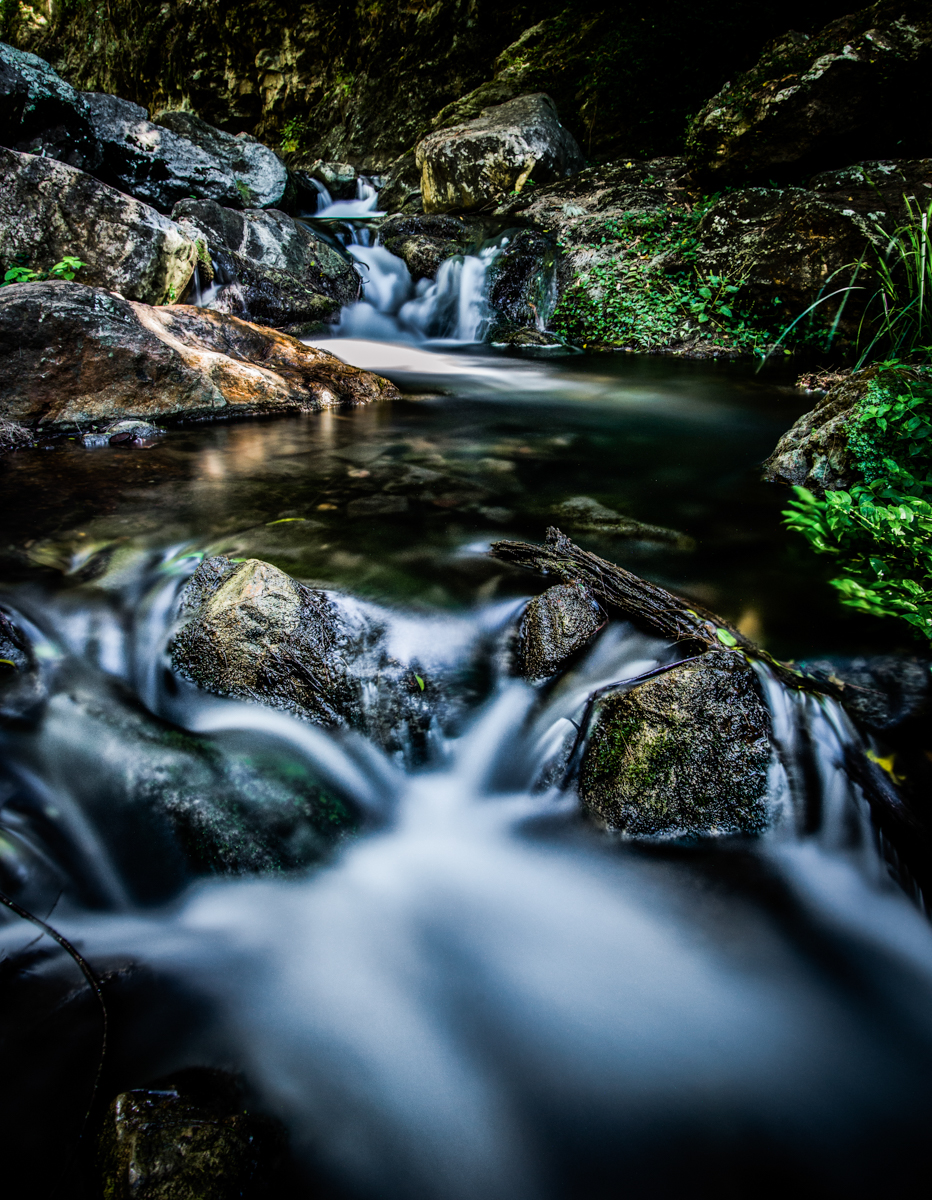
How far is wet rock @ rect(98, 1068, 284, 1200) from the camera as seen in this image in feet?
3.62

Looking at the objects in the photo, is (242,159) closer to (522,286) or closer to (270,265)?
(270,265)

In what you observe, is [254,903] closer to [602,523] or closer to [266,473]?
[602,523]

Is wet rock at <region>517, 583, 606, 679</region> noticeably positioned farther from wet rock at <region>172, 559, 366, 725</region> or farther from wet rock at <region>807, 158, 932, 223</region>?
wet rock at <region>807, 158, 932, 223</region>

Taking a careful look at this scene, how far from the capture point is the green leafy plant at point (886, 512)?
2.60 m

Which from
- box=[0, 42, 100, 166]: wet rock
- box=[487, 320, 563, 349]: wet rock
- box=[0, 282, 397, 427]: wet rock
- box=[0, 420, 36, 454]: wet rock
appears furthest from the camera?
box=[487, 320, 563, 349]: wet rock

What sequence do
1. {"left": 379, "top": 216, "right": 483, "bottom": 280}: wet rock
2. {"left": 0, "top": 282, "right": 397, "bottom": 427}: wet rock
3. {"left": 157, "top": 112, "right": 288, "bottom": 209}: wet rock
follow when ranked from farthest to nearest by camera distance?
1. {"left": 157, "top": 112, "right": 288, "bottom": 209}: wet rock
2. {"left": 379, "top": 216, "right": 483, "bottom": 280}: wet rock
3. {"left": 0, "top": 282, "right": 397, "bottom": 427}: wet rock

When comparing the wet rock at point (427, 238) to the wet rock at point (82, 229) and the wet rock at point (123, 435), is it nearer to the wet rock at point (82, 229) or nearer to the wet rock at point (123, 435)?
the wet rock at point (82, 229)

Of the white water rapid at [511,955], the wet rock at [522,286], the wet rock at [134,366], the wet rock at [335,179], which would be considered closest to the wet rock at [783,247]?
the wet rock at [522,286]

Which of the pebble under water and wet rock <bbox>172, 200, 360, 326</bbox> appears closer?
the pebble under water

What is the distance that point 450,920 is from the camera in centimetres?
187

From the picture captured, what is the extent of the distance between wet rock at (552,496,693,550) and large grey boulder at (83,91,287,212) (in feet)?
29.8

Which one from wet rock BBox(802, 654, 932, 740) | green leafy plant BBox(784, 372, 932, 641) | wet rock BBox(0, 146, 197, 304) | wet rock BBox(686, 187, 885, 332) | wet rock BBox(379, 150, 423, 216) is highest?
wet rock BBox(379, 150, 423, 216)

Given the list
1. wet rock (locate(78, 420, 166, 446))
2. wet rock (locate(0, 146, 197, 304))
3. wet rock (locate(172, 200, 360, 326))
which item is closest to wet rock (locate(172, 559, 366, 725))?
wet rock (locate(78, 420, 166, 446))

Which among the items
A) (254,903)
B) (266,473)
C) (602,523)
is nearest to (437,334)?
(266,473)
